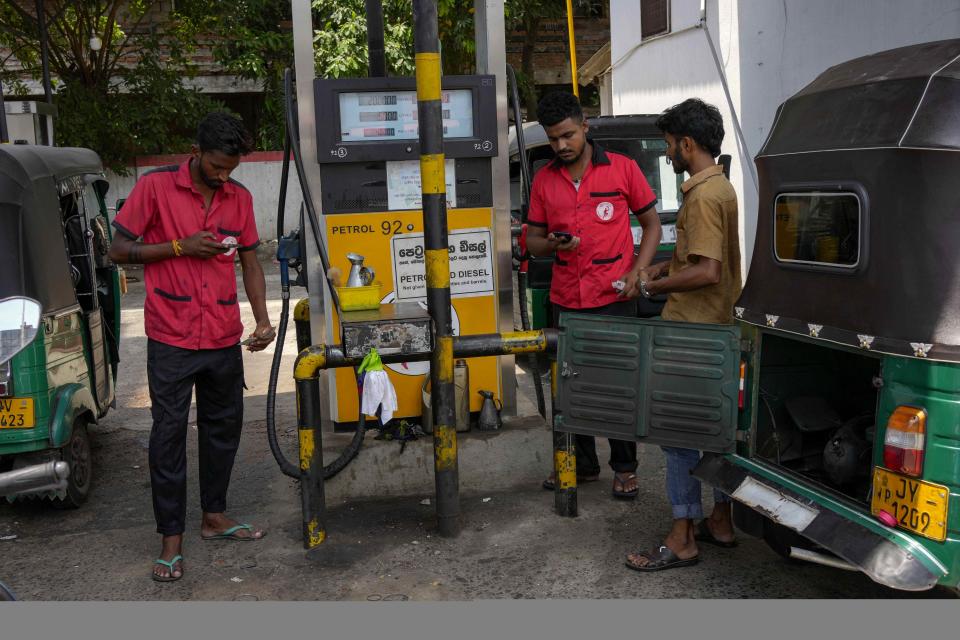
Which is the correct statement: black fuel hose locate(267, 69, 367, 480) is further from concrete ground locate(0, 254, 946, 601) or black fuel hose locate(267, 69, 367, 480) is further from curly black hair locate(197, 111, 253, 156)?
curly black hair locate(197, 111, 253, 156)

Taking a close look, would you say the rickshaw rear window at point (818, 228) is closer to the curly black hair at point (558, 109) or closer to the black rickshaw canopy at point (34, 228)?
the curly black hair at point (558, 109)

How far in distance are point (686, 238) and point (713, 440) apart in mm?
859

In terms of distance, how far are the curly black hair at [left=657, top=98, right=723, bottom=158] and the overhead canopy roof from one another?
0.77ft

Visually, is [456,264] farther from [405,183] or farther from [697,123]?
[697,123]

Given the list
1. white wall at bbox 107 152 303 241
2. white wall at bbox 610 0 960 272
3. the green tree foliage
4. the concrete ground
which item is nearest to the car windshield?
white wall at bbox 610 0 960 272

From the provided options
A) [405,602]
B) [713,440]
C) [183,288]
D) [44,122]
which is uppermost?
[44,122]

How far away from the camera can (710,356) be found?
13.1ft

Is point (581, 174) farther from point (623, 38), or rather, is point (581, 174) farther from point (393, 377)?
point (623, 38)

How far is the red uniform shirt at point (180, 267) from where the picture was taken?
4293mm

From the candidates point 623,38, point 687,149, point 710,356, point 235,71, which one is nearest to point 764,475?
point 710,356

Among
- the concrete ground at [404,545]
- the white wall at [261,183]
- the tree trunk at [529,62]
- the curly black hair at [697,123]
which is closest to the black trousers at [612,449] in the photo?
the concrete ground at [404,545]

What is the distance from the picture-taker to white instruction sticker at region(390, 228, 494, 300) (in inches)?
206

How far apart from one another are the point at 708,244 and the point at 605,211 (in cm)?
93

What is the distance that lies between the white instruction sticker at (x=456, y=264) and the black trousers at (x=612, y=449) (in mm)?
473
